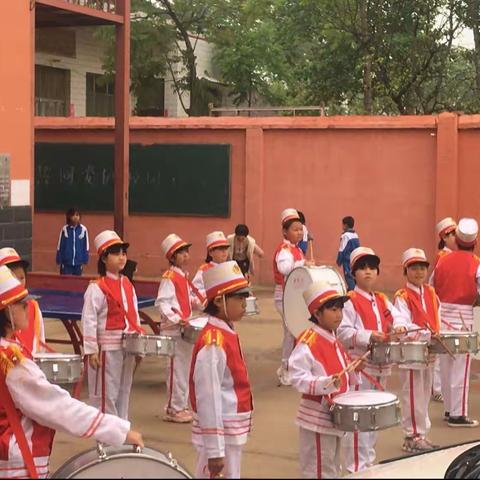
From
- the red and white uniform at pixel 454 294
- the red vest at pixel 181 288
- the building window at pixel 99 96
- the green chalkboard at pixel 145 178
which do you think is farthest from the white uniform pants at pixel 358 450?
the building window at pixel 99 96

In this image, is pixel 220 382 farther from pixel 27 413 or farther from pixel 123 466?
pixel 123 466

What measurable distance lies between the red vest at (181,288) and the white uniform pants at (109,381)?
987 mm

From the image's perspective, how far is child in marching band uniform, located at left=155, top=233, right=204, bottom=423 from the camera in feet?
29.5

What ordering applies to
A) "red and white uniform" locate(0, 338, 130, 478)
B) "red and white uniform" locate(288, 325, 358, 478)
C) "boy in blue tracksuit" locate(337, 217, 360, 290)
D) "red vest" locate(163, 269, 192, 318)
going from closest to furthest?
"red and white uniform" locate(0, 338, 130, 478) → "red and white uniform" locate(288, 325, 358, 478) → "red vest" locate(163, 269, 192, 318) → "boy in blue tracksuit" locate(337, 217, 360, 290)

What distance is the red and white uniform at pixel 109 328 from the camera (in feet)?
26.0

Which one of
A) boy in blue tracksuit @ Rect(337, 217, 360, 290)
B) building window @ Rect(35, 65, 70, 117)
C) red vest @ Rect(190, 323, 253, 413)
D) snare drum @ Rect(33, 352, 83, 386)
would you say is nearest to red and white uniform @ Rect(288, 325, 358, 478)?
red vest @ Rect(190, 323, 253, 413)

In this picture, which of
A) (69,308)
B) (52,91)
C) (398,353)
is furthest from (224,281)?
(52,91)

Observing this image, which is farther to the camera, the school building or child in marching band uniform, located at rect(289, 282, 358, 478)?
the school building

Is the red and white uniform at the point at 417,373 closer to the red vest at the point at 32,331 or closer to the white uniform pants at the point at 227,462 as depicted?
the white uniform pants at the point at 227,462

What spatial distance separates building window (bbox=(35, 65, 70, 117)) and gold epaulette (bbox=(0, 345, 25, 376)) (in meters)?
18.5

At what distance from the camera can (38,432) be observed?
4.84 m

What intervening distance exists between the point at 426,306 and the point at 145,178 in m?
11.3

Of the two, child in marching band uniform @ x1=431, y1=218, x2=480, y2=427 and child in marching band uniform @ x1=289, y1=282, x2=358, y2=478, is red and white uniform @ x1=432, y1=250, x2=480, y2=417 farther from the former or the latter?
child in marching band uniform @ x1=289, y1=282, x2=358, y2=478

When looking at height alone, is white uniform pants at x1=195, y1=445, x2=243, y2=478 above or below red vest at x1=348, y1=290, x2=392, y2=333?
below
